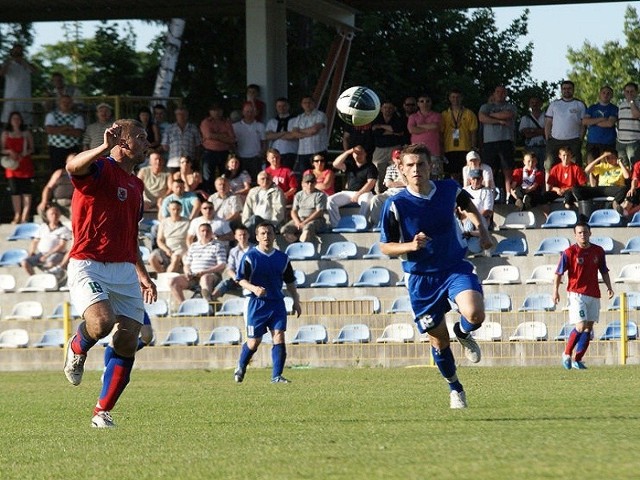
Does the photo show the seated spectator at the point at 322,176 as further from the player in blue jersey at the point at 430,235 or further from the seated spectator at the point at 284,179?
the player in blue jersey at the point at 430,235

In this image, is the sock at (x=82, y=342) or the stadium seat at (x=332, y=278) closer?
the sock at (x=82, y=342)

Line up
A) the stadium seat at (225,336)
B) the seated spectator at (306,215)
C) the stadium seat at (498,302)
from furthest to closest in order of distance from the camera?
the seated spectator at (306,215) → the stadium seat at (225,336) → the stadium seat at (498,302)

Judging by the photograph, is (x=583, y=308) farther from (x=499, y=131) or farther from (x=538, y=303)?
(x=499, y=131)

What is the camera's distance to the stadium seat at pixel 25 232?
1014 inches

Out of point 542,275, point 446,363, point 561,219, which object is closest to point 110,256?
point 446,363

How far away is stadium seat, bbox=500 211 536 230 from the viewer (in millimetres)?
23109

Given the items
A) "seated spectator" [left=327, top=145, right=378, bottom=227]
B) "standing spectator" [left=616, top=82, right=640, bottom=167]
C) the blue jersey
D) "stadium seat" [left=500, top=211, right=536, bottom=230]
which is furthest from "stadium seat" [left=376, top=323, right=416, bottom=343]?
the blue jersey

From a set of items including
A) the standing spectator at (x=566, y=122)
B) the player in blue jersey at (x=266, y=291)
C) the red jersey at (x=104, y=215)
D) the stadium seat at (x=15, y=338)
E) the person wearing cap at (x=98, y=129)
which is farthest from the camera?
the person wearing cap at (x=98, y=129)

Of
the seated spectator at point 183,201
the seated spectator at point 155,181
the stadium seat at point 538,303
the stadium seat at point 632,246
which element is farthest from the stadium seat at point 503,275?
the seated spectator at point 155,181

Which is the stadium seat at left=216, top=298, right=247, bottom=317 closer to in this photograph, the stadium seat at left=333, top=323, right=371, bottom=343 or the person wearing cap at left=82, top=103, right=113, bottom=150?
the stadium seat at left=333, top=323, right=371, bottom=343

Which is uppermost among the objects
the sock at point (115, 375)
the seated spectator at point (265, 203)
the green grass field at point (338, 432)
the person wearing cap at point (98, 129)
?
the person wearing cap at point (98, 129)

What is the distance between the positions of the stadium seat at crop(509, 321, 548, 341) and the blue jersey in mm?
9937

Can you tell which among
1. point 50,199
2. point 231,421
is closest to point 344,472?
point 231,421

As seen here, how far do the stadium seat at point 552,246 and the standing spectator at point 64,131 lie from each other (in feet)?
30.6
